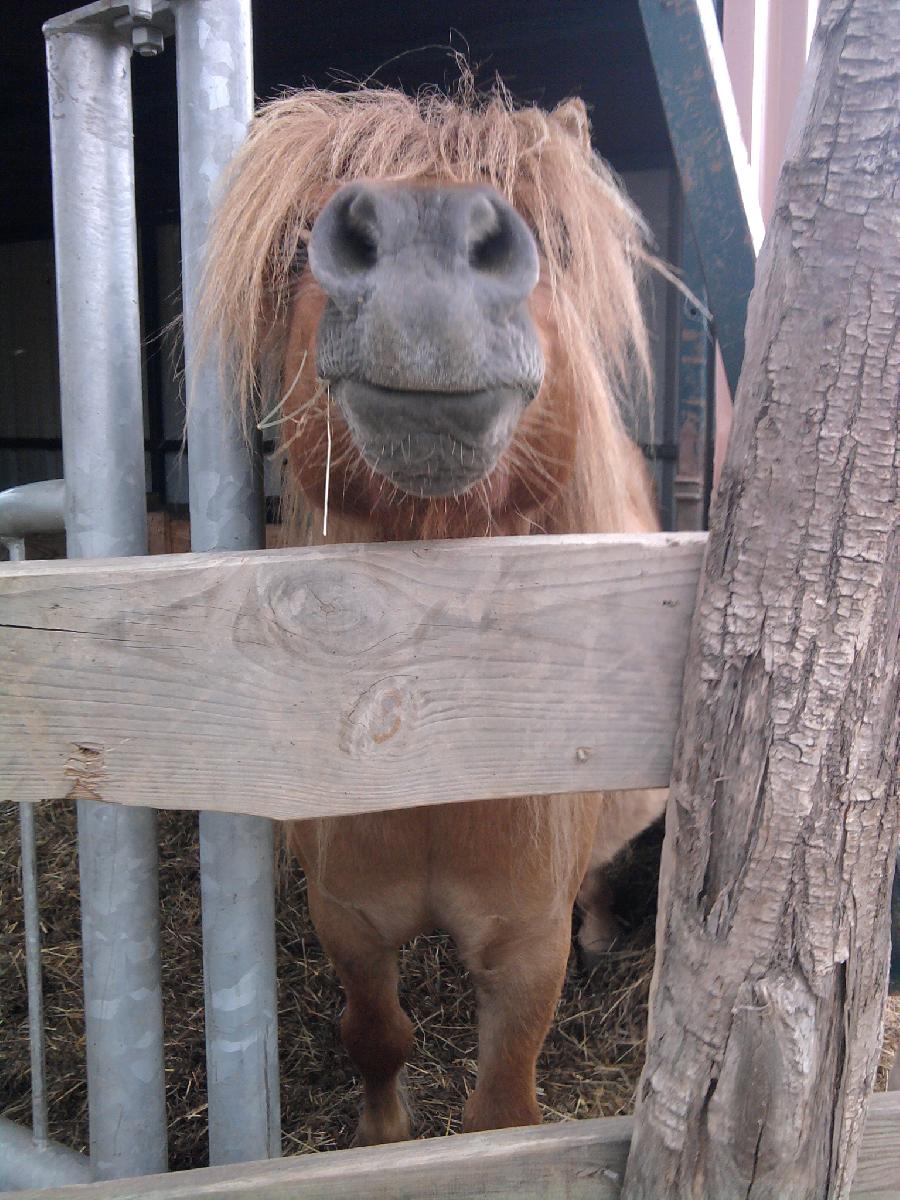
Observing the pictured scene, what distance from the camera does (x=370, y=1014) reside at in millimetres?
2236

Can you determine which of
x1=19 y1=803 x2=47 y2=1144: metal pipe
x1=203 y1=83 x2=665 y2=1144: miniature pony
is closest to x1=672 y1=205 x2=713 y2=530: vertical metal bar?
x1=203 y1=83 x2=665 y2=1144: miniature pony

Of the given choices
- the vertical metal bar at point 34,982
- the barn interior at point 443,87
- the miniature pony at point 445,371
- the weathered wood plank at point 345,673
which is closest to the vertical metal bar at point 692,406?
the barn interior at point 443,87

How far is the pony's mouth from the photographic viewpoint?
1.05 m

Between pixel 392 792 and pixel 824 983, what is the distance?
525 millimetres

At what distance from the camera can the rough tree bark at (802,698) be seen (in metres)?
0.90

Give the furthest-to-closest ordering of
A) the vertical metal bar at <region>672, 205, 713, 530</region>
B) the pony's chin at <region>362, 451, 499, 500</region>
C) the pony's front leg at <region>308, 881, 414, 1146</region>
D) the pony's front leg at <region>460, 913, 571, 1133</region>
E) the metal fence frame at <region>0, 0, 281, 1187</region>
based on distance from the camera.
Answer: the vertical metal bar at <region>672, 205, 713, 530</region>
the pony's front leg at <region>308, 881, 414, 1146</region>
the pony's front leg at <region>460, 913, 571, 1133</region>
the metal fence frame at <region>0, 0, 281, 1187</region>
the pony's chin at <region>362, 451, 499, 500</region>

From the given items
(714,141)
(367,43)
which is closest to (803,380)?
(714,141)

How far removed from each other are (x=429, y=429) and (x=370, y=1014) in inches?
68.7

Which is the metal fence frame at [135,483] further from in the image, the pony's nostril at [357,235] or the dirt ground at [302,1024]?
the dirt ground at [302,1024]

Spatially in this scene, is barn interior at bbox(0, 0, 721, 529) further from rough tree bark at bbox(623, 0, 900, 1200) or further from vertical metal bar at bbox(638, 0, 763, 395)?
rough tree bark at bbox(623, 0, 900, 1200)

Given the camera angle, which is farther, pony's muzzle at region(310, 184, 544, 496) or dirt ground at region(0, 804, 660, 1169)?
dirt ground at region(0, 804, 660, 1169)

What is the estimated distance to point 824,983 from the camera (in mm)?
961

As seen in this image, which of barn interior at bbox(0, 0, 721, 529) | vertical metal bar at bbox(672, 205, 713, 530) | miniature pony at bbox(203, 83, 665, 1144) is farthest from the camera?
barn interior at bbox(0, 0, 721, 529)

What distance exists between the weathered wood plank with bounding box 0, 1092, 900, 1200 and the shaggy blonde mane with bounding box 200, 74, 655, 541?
2.96 feet
